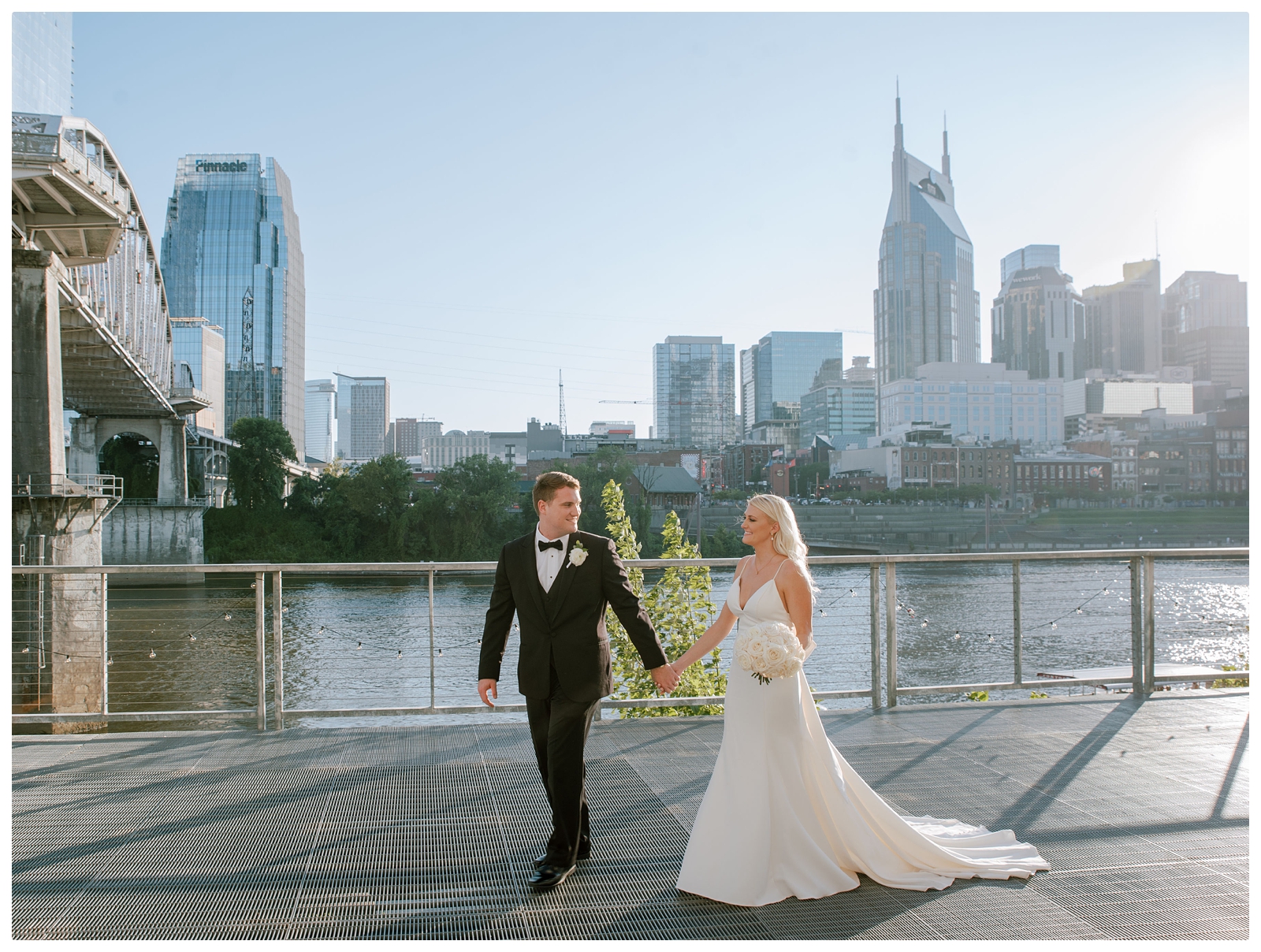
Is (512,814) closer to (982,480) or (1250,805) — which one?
(1250,805)

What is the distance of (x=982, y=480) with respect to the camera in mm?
113062

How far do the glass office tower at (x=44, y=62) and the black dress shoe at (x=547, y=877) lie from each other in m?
113

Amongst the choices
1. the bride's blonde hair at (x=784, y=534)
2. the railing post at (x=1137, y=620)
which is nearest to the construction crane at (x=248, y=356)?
the railing post at (x=1137, y=620)

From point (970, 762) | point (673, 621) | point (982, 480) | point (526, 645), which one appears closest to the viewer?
point (526, 645)

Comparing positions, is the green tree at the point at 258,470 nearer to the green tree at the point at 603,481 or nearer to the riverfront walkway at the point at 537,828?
the green tree at the point at 603,481

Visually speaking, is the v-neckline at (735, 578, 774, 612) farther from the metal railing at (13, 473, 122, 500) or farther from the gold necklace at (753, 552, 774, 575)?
the metal railing at (13, 473, 122, 500)

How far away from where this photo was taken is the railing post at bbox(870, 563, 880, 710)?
7.15 metres

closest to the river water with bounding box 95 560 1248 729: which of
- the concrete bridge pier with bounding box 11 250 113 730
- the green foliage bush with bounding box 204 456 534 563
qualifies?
the concrete bridge pier with bounding box 11 250 113 730

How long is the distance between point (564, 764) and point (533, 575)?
81 cm

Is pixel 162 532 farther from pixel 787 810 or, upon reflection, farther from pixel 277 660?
pixel 787 810

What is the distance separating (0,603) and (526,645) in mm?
2391

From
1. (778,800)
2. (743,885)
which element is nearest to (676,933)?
(743,885)

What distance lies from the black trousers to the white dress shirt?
39 centimetres

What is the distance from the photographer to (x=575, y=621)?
3.94m
